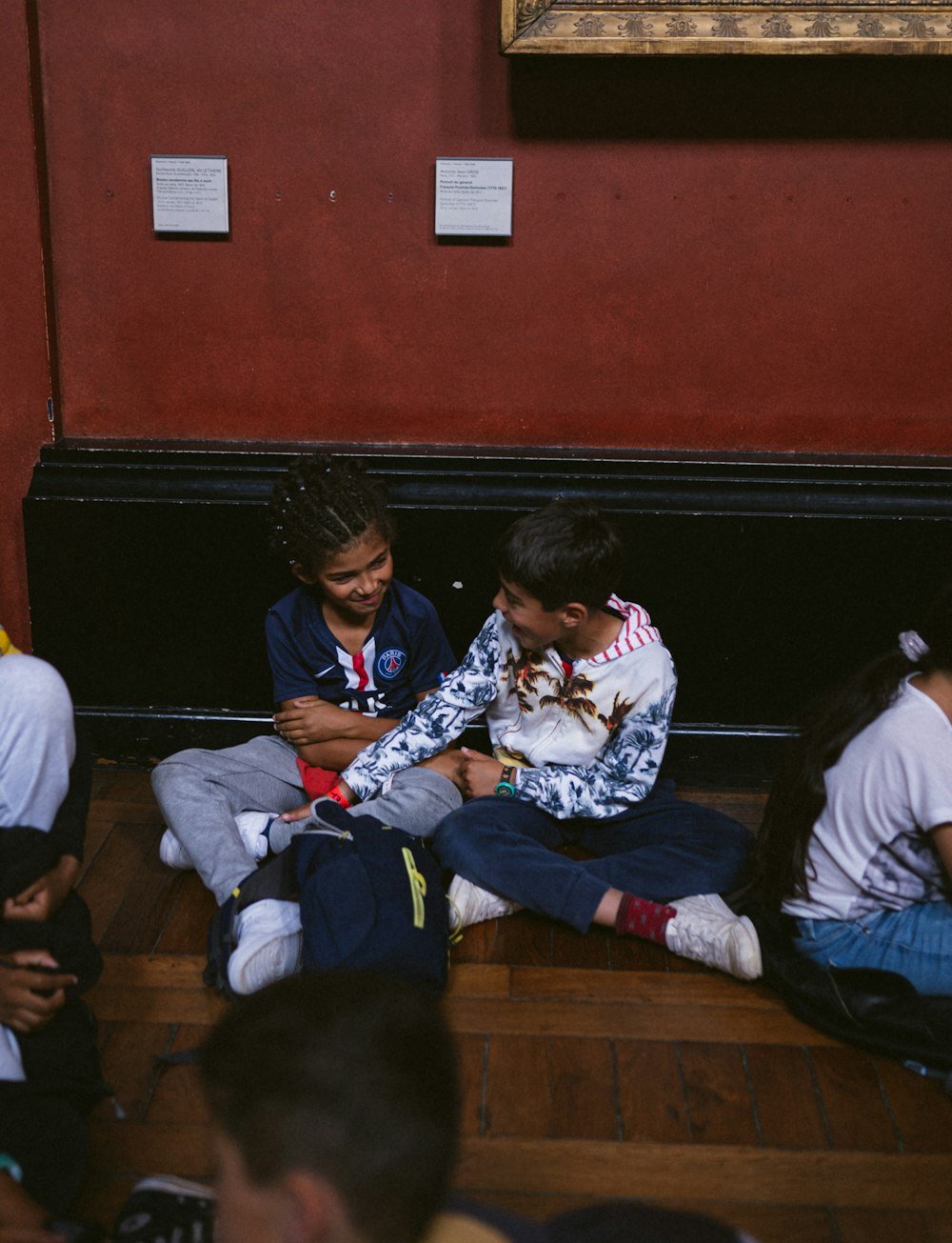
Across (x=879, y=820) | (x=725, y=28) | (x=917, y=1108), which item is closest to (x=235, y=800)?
(x=879, y=820)

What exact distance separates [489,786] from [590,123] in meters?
1.45

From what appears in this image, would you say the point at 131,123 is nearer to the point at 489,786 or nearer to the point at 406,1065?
the point at 489,786

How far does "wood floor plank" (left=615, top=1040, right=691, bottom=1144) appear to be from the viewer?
160cm

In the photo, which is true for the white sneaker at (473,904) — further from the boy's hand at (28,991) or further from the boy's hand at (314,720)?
the boy's hand at (28,991)

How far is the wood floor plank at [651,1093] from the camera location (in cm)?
160

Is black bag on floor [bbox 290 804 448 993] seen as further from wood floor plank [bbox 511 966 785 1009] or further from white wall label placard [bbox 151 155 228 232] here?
white wall label placard [bbox 151 155 228 232]

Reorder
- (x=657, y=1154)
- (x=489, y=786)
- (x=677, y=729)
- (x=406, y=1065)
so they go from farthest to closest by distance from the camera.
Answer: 1. (x=677, y=729)
2. (x=489, y=786)
3. (x=657, y=1154)
4. (x=406, y=1065)

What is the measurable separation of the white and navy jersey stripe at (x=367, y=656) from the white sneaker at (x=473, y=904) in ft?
1.59

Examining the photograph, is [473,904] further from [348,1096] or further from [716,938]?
[348,1096]

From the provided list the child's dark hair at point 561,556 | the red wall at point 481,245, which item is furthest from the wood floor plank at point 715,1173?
the red wall at point 481,245

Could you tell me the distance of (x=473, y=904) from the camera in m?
2.06

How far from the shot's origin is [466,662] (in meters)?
2.33

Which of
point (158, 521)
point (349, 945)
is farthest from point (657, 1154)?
point (158, 521)

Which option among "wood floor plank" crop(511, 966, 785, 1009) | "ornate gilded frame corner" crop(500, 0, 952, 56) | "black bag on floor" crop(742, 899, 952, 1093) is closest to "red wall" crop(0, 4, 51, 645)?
"ornate gilded frame corner" crop(500, 0, 952, 56)
